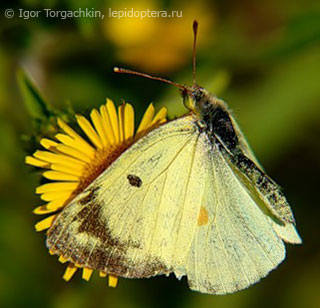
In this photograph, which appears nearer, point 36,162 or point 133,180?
point 133,180

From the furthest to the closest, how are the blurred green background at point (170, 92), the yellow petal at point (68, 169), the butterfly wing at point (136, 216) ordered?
the blurred green background at point (170, 92)
the yellow petal at point (68, 169)
the butterfly wing at point (136, 216)

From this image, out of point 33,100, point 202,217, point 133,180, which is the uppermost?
point 33,100

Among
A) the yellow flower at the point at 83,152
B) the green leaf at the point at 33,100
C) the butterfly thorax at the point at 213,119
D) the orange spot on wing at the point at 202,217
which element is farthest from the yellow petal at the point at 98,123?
the orange spot on wing at the point at 202,217

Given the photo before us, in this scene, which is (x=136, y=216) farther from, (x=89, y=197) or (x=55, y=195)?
(x=55, y=195)

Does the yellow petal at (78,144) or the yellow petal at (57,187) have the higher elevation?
the yellow petal at (78,144)

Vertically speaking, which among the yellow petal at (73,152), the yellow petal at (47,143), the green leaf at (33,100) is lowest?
the yellow petal at (73,152)

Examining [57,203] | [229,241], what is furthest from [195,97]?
[57,203]

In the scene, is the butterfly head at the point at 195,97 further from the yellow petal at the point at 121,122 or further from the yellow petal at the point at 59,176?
the yellow petal at the point at 59,176

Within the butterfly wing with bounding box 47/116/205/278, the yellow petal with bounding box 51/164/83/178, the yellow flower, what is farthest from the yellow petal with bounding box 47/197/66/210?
the butterfly wing with bounding box 47/116/205/278
